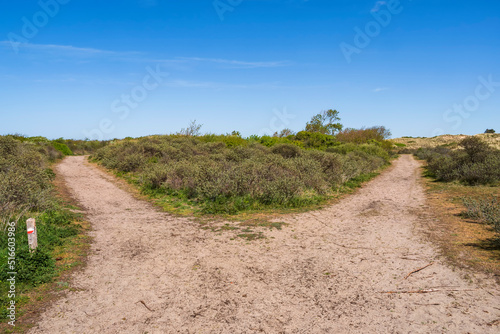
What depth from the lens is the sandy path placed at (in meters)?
4.07

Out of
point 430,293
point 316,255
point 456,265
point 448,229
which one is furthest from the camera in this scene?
point 448,229

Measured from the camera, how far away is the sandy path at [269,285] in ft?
13.3

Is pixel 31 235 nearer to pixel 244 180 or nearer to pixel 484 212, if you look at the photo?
pixel 244 180

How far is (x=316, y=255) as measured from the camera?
258 inches

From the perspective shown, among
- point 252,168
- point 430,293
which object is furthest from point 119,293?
point 252,168

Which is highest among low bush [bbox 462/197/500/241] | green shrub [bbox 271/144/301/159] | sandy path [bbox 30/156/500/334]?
green shrub [bbox 271/144/301/159]

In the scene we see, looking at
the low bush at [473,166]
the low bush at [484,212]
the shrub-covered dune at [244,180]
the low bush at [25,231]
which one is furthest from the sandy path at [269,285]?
the low bush at [473,166]

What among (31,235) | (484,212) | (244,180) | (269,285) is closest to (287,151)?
(244,180)

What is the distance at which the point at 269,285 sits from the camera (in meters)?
5.17

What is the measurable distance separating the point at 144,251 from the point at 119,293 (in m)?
1.87

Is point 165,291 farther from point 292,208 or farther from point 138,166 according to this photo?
point 138,166

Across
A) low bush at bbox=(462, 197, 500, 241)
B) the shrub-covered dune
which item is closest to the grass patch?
the shrub-covered dune

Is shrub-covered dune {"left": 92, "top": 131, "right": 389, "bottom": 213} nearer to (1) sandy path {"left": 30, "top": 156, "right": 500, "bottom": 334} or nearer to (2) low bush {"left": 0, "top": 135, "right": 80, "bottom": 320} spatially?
(1) sandy path {"left": 30, "top": 156, "right": 500, "bottom": 334}

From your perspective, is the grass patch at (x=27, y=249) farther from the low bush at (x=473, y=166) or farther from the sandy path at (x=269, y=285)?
the low bush at (x=473, y=166)
